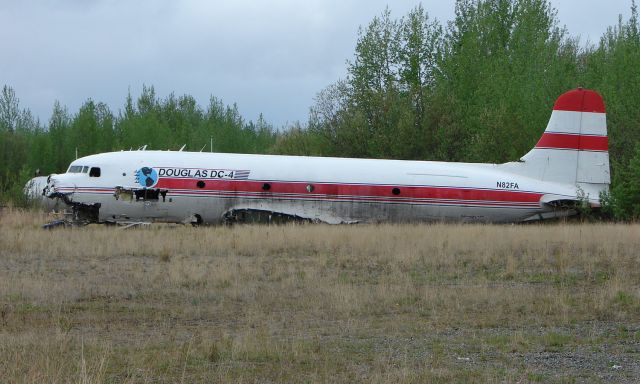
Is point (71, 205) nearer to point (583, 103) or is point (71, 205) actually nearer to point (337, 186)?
point (337, 186)

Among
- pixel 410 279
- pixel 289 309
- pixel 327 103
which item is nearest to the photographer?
pixel 289 309

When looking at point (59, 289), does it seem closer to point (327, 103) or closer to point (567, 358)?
point (567, 358)

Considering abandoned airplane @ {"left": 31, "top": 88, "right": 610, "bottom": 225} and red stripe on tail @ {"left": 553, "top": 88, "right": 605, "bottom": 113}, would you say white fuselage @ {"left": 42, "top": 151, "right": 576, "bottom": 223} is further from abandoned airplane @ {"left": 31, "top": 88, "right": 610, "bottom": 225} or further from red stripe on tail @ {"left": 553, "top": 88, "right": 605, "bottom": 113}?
red stripe on tail @ {"left": 553, "top": 88, "right": 605, "bottom": 113}

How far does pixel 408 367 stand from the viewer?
9.16 meters

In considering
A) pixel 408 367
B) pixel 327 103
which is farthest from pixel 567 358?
pixel 327 103

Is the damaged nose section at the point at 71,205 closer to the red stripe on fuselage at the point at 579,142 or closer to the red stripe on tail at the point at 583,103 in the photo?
the red stripe on fuselage at the point at 579,142

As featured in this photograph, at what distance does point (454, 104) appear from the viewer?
50469mm

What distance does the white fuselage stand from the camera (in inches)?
1200

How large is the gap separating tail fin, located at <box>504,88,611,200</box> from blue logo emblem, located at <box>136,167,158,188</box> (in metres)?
12.8

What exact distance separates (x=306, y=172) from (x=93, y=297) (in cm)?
1692

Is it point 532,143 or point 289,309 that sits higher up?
point 532,143

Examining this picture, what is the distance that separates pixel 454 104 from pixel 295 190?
71.8 ft

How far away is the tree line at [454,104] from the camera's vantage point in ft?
137

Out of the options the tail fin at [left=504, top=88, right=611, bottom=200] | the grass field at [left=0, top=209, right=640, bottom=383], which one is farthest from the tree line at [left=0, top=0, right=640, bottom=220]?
the grass field at [left=0, top=209, right=640, bottom=383]
